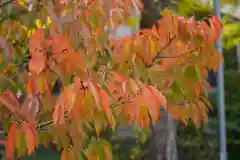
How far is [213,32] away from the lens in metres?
3.14

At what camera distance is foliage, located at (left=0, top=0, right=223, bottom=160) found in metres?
2.42

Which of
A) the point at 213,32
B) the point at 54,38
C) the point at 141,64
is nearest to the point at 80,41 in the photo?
the point at 54,38

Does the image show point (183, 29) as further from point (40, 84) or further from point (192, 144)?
point (192, 144)

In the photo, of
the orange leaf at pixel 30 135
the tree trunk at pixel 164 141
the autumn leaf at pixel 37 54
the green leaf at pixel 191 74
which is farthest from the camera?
the tree trunk at pixel 164 141

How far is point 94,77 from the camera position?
263 cm

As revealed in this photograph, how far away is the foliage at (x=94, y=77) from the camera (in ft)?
7.93

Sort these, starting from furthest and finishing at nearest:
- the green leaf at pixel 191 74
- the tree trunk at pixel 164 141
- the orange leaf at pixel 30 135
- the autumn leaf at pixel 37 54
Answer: the tree trunk at pixel 164 141, the green leaf at pixel 191 74, the autumn leaf at pixel 37 54, the orange leaf at pixel 30 135

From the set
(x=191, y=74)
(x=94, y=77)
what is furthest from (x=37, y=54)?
(x=191, y=74)

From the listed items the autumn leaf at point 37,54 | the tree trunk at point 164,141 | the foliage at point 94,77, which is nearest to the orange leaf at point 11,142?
the foliage at point 94,77

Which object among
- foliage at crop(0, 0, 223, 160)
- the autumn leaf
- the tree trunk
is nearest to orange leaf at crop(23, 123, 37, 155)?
foliage at crop(0, 0, 223, 160)

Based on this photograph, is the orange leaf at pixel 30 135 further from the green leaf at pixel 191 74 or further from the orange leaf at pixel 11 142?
the green leaf at pixel 191 74

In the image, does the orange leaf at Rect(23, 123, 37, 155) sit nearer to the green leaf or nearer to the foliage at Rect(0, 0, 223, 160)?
the foliage at Rect(0, 0, 223, 160)

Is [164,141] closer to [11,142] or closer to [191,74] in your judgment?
Result: [191,74]

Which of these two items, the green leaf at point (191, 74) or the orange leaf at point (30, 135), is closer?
the orange leaf at point (30, 135)
